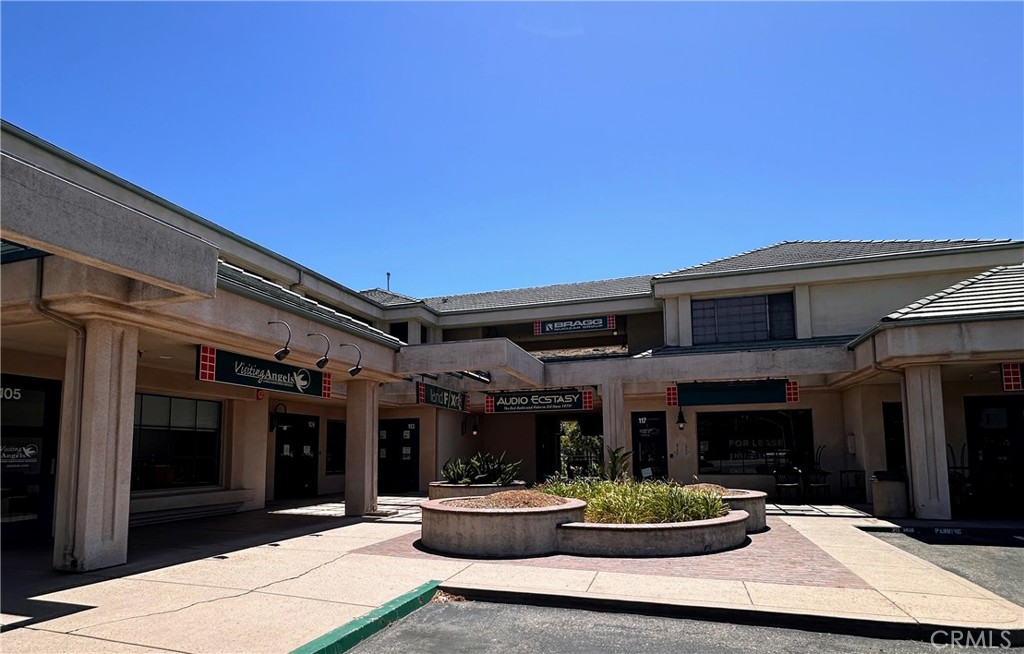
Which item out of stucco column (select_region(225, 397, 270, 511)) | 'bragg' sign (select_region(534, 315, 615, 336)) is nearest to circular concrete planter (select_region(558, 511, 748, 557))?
stucco column (select_region(225, 397, 270, 511))

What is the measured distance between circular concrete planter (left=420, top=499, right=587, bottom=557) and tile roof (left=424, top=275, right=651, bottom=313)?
15.9m

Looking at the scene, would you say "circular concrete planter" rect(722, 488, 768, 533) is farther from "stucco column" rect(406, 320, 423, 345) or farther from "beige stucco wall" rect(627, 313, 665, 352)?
"stucco column" rect(406, 320, 423, 345)

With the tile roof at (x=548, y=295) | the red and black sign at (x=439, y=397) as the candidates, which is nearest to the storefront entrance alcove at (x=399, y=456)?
the red and black sign at (x=439, y=397)

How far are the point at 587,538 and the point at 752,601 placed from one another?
3.43 metres

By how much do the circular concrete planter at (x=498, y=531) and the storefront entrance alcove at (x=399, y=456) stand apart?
1397 cm

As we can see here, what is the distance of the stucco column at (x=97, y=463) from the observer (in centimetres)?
880

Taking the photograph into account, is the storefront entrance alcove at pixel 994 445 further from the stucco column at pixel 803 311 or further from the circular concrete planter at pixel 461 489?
the circular concrete planter at pixel 461 489

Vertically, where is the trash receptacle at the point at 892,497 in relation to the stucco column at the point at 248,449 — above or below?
below

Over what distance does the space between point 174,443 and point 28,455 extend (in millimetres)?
3657

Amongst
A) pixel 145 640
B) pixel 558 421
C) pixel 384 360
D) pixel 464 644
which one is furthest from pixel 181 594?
pixel 558 421

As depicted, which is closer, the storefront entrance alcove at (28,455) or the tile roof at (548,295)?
the storefront entrance alcove at (28,455)

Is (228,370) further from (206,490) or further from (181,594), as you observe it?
Result: (206,490)

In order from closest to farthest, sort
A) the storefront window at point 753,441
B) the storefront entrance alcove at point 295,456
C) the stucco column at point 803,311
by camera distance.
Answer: the storefront entrance alcove at point 295,456, the storefront window at point 753,441, the stucco column at point 803,311

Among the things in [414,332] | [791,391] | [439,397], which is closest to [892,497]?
[791,391]
